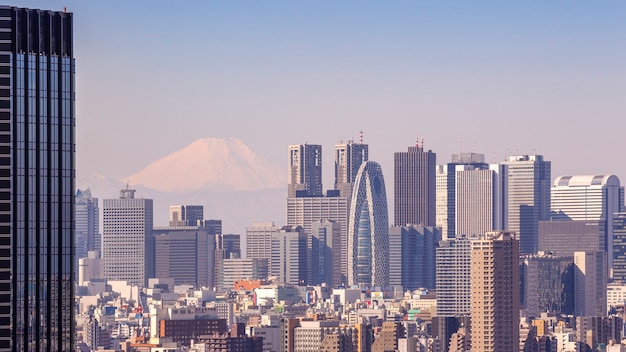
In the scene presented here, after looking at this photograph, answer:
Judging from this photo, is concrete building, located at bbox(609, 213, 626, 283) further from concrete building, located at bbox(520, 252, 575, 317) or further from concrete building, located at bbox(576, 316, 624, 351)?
concrete building, located at bbox(576, 316, 624, 351)

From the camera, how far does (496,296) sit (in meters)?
120

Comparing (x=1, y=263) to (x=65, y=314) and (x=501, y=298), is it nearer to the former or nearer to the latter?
(x=65, y=314)

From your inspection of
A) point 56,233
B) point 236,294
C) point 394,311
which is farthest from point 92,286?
point 56,233

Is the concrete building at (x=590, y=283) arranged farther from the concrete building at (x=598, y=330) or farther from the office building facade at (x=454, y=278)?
the concrete building at (x=598, y=330)

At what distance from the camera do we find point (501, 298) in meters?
120

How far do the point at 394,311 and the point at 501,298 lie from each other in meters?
37.3

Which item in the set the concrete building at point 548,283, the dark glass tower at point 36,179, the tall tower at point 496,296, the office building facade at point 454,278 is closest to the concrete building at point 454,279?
the office building facade at point 454,278

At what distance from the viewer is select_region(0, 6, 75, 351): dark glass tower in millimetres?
46844

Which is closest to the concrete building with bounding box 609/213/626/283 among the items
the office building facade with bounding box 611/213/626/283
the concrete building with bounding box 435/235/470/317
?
the office building facade with bounding box 611/213/626/283

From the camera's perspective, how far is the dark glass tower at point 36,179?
4684 cm

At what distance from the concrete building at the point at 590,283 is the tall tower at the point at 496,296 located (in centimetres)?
3445

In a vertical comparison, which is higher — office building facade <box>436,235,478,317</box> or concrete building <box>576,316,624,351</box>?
office building facade <box>436,235,478,317</box>

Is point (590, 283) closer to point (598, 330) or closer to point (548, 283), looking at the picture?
point (548, 283)

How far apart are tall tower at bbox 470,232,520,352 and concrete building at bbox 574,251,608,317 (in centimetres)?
3445
